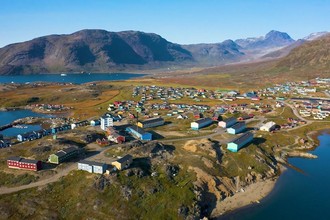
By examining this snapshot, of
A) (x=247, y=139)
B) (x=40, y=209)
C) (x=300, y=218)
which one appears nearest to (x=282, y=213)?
(x=300, y=218)

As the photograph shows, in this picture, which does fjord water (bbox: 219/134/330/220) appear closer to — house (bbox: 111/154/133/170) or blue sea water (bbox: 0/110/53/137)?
house (bbox: 111/154/133/170)

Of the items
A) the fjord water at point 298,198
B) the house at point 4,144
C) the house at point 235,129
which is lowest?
the fjord water at point 298,198

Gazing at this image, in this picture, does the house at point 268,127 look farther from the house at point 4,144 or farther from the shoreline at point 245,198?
the house at point 4,144

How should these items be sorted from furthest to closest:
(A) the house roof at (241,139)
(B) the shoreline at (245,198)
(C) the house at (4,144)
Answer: (C) the house at (4,144) → (A) the house roof at (241,139) → (B) the shoreline at (245,198)

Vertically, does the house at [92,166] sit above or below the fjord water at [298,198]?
above

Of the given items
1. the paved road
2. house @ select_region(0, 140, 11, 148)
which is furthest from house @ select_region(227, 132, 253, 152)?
house @ select_region(0, 140, 11, 148)

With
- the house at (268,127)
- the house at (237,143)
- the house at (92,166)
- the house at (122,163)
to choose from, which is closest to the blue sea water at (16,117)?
the house at (92,166)

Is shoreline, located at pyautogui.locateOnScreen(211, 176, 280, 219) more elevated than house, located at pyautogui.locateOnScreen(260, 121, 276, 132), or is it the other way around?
house, located at pyautogui.locateOnScreen(260, 121, 276, 132)

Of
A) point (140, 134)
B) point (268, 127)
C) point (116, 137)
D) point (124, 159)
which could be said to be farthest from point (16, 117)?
point (268, 127)
